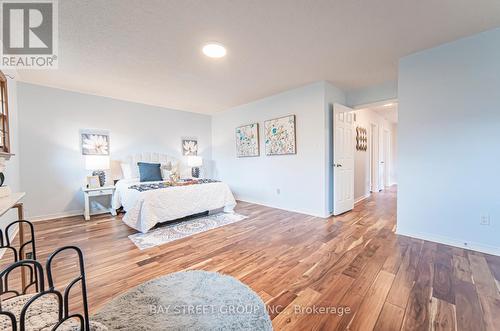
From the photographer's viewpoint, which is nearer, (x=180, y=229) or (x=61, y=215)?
(x=180, y=229)

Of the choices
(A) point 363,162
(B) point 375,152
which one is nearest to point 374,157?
(B) point 375,152

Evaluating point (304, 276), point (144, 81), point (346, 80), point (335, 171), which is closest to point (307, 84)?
point (346, 80)

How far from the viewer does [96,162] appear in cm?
379

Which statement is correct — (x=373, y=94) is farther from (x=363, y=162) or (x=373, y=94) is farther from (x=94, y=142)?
(x=94, y=142)

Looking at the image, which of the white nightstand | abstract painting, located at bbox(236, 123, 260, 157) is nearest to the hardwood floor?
the white nightstand

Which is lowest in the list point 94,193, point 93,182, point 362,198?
point 362,198

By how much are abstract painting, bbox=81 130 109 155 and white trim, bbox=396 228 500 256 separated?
5444 mm

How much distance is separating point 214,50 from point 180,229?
8.34 feet

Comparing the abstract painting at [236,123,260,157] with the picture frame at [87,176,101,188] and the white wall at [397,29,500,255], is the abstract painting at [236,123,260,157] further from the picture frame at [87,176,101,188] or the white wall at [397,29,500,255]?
the picture frame at [87,176,101,188]

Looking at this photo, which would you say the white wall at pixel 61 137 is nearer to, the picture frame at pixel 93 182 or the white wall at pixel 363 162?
the picture frame at pixel 93 182

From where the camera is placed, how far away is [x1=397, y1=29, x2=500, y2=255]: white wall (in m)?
2.24

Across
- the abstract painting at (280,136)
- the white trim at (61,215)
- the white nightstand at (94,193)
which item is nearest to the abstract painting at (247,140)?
the abstract painting at (280,136)

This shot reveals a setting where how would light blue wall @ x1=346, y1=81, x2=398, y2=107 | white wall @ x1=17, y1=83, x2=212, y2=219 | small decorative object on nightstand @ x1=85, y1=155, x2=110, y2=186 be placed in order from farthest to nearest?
small decorative object on nightstand @ x1=85, y1=155, x2=110, y2=186
light blue wall @ x1=346, y1=81, x2=398, y2=107
white wall @ x1=17, y1=83, x2=212, y2=219

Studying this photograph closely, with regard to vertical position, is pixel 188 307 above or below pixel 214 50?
below
